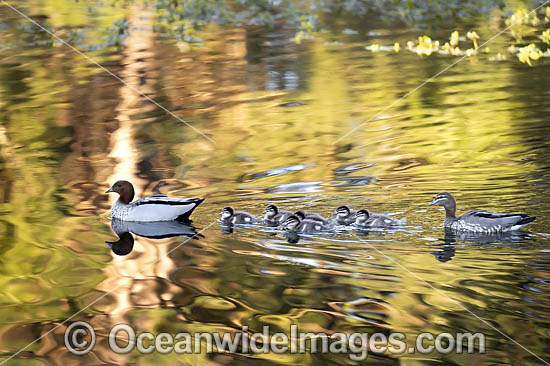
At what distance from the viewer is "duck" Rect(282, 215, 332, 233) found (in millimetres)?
8078

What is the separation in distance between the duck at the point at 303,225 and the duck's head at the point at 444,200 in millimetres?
1057

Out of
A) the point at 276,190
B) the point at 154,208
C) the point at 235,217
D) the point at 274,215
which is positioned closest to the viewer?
the point at 274,215

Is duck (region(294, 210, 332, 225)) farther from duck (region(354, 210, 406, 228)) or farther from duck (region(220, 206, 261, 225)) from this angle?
duck (region(220, 206, 261, 225))

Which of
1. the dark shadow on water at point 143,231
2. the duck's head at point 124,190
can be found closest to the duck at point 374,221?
the dark shadow on water at point 143,231

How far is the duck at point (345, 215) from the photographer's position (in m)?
8.25

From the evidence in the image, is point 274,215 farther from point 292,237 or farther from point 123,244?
point 123,244

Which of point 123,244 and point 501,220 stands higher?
point 501,220

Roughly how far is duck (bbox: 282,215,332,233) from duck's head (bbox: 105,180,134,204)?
203cm

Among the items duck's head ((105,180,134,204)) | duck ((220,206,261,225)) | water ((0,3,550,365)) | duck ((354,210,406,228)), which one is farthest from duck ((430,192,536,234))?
duck's head ((105,180,134,204))

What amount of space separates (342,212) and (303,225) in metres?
0.42

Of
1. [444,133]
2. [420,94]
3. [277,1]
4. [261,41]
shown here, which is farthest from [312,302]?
[277,1]

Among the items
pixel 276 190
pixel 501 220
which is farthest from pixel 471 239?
pixel 276 190

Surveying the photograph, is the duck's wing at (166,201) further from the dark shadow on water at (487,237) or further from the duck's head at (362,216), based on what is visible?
the dark shadow on water at (487,237)

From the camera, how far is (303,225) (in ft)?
26.7
